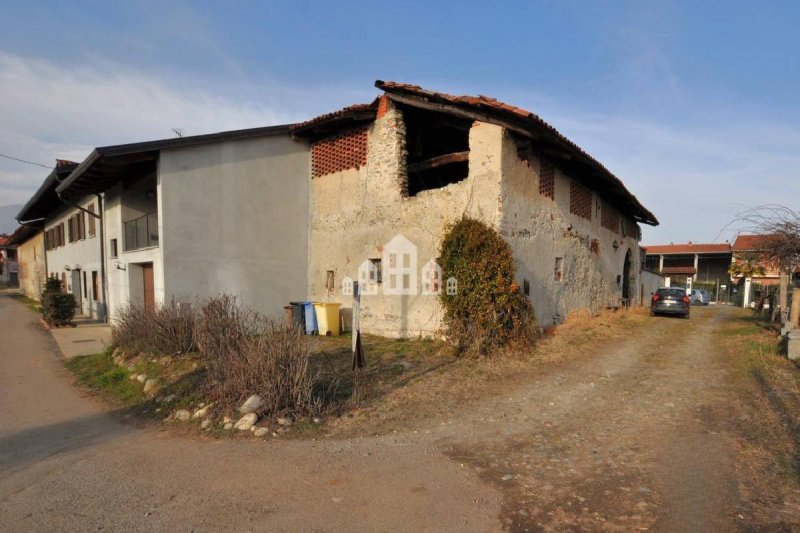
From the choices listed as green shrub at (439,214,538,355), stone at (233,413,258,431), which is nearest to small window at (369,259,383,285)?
green shrub at (439,214,538,355)

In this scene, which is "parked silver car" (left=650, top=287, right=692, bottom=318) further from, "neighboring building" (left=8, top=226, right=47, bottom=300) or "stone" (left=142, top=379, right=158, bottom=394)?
"neighboring building" (left=8, top=226, right=47, bottom=300)

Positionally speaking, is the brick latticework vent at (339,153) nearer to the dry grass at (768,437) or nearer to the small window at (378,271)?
the small window at (378,271)

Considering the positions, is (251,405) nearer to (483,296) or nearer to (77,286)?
(483,296)

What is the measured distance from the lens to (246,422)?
5.06 m

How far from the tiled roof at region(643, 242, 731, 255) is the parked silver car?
753 inches

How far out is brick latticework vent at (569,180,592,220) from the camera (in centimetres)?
1266

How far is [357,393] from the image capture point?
20.2 feet

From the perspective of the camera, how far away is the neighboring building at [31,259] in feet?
81.9

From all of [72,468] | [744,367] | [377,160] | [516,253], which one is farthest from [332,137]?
[744,367]

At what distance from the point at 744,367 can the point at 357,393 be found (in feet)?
23.4

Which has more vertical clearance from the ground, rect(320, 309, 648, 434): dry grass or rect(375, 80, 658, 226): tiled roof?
rect(375, 80, 658, 226): tiled roof

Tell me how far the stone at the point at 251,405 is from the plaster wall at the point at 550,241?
6.15 m

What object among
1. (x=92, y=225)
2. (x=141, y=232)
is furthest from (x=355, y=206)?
(x=92, y=225)

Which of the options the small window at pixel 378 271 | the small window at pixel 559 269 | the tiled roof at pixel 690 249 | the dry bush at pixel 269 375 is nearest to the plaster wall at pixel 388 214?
the small window at pixel 378 271
